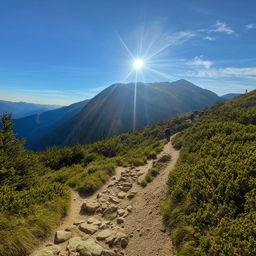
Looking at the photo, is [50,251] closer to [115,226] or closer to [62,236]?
[62,236]

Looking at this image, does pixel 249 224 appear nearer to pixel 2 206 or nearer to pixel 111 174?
pixel 2 206

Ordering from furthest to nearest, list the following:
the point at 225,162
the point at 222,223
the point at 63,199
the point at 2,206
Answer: the point at 63,199
the point at 225,162
the point at 2,206
the point at 222,223

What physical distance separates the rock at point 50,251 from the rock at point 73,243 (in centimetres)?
32

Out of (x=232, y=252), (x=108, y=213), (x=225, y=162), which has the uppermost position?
(x=225, y=162)

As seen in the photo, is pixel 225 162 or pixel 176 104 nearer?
pixel 225 162

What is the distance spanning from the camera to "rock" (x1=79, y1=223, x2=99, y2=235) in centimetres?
575

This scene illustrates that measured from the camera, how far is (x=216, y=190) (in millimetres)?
5133

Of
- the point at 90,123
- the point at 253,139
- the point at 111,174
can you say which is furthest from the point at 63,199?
the point at 90,123

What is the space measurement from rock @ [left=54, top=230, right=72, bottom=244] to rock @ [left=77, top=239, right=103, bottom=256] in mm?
718

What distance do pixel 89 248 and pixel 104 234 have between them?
2.60 feet

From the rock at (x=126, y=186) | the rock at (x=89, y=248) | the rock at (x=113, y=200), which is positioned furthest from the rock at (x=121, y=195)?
the rock at (x=89, y=248)

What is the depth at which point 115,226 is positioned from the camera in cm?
599

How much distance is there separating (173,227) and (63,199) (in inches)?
187

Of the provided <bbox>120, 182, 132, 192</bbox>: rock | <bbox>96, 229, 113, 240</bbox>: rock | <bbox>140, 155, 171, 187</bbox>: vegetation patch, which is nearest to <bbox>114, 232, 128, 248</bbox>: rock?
<bbox>96, 229, 113, 240</bbox>: rock
